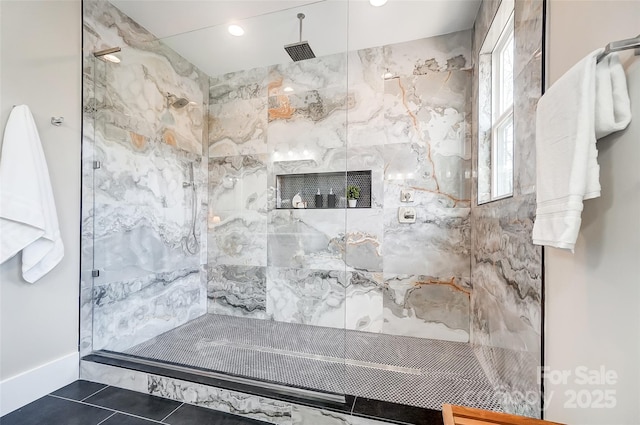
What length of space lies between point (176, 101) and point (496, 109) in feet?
9.37

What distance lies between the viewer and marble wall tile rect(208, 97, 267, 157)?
9.46ft

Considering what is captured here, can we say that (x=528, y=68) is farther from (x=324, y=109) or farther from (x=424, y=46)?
(x=324, y=109)

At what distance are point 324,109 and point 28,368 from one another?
111 inches

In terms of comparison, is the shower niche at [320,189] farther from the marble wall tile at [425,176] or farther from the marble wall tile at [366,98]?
the marble wall tile at [366,98]

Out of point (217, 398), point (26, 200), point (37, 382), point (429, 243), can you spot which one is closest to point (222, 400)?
point (217, 398)

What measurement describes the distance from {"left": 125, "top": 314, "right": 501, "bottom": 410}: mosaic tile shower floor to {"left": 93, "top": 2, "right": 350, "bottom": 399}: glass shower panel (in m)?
0.02

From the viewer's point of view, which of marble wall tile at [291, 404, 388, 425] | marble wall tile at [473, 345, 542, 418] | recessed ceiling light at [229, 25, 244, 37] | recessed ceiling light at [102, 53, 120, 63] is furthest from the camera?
recessed ceiling light at [229, 25, 244, 37]

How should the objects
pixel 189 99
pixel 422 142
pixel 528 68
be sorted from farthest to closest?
pixel 189 99 < pixel 422 142 < pixel 528 68

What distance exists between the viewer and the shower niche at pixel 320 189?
2.62 meters

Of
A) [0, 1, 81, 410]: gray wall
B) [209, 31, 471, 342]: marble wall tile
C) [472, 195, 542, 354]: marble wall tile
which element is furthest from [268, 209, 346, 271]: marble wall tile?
[0, 1, 81, 410]: gray wall

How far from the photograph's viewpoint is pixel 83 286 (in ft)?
6.24

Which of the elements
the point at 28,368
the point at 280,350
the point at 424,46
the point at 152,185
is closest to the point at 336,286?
the point at 280,350

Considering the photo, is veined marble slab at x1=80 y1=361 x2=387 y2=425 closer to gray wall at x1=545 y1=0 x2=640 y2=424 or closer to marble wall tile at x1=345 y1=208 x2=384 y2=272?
gray wall at x1=545 y1=0 x2=640 y2=424

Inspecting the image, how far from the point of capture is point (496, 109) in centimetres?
197
